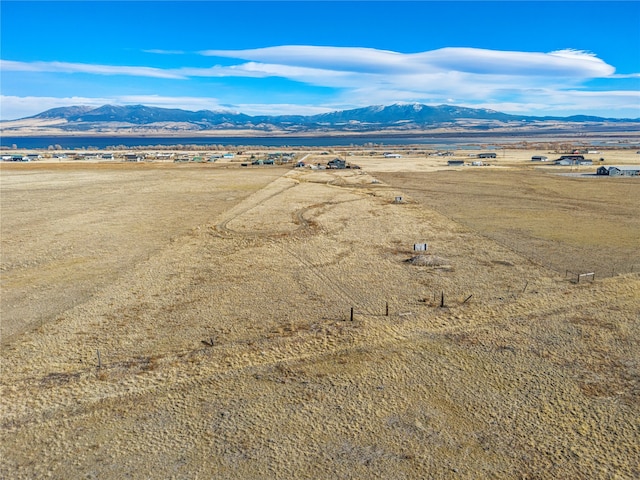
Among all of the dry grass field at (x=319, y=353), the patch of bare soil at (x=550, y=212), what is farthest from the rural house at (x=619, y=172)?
the dry grass field at (x=319, y=353)

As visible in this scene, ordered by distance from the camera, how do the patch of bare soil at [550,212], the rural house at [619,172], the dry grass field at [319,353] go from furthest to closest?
the rural house at [619,172], the patch of bare soil at [550,212], the dry grass field at [319,353]

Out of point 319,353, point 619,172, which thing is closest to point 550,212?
point 319,353

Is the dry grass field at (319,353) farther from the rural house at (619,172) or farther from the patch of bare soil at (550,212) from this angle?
the rural house at (619,172)

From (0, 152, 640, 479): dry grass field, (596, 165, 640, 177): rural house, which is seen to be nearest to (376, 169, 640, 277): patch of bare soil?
(0, 152, 640, 479): dry grass field

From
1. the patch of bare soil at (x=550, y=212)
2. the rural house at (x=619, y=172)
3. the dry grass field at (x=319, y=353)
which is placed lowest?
the dry grass field at (x=319, y=353)

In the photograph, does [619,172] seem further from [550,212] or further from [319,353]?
[319,353]

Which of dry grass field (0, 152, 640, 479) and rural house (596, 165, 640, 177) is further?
rural house (596, 165, 640, 177)

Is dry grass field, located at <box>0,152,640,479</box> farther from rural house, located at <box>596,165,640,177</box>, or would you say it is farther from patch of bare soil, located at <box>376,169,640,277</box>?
rural house, located at <box>596,165,640,177</box>

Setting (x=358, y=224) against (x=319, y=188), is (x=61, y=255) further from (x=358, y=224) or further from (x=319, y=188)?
(x=319, y=188)

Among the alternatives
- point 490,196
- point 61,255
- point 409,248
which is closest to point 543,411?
point 409,248
